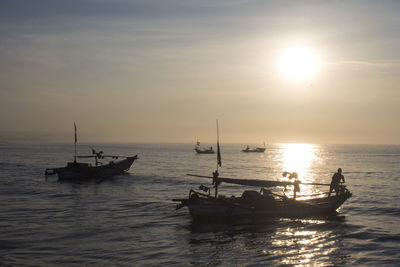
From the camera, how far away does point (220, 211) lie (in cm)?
2669

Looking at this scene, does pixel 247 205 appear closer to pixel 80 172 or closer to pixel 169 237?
pixel 169 237

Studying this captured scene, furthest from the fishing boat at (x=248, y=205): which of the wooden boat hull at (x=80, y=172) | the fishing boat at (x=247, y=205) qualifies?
the wooden boat hull at (x=80, y=172)

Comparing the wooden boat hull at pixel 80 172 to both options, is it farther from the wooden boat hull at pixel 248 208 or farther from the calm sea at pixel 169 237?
the wooden boat hull at pixel 248 208

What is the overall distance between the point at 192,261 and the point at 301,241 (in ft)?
23.1

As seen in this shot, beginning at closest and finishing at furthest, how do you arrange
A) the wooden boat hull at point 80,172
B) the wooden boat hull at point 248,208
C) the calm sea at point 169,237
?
the calm sea at point 169,237 < the wooden boat hull at point 248,208 < the wooden boat hull at point 80,172

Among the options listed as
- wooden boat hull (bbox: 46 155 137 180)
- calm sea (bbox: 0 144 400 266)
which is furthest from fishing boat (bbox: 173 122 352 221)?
wooden boat hull (bbox: 46 155 137 180)

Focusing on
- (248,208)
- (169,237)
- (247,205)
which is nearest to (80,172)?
(247,205)

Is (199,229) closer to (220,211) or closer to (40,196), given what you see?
(220,211)

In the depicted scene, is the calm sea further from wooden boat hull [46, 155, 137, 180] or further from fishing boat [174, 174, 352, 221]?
wooden boat hull [46, 155, 137, 180]

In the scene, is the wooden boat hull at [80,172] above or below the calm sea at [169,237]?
above

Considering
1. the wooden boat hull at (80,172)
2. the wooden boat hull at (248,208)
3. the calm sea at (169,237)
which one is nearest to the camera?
the calm sea at (169,237)

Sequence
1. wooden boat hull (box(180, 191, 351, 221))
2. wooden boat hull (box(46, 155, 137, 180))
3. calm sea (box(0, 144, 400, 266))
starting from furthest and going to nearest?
wooden boat hull (box(46, 155, 137, 180)) → wooden boat hull (box(180, 191, 351, 221)) → calm sea (box(0, 144, 400, 266))

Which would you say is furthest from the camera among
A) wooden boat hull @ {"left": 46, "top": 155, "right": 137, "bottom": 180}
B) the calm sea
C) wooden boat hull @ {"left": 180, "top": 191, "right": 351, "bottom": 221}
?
wooden boat hull @ {"left": 46, "top": 155, "right": 137, "bottom": 180}

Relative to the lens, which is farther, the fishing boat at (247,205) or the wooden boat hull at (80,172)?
the wooden boat hull at (80,172)
